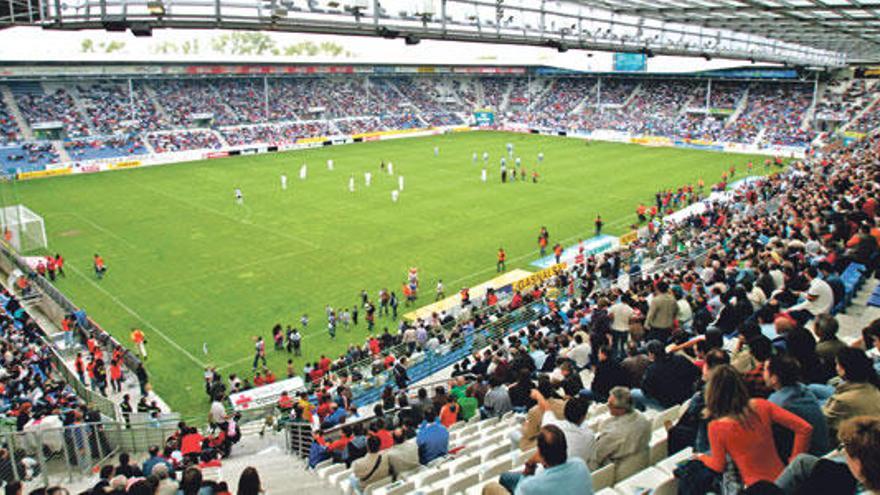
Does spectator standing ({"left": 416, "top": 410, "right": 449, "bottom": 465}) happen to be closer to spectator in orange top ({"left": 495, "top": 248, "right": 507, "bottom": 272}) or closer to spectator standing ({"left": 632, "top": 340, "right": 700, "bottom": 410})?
spectator standing ({"left": 632, "top": 340, "right": 700, "bottom": 410})

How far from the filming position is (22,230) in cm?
2886

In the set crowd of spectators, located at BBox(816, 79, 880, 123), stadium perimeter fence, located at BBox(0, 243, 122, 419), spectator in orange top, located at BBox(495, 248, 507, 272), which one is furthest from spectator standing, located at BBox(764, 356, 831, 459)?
crowd of spectators, located at BBox(816, 79, 880, 123)

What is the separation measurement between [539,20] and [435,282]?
37.5ft

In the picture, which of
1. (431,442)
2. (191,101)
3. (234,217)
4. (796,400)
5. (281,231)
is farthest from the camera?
(191,101)

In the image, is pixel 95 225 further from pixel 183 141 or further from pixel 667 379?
pixel 667 379

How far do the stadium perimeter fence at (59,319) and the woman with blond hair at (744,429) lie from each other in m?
13.7

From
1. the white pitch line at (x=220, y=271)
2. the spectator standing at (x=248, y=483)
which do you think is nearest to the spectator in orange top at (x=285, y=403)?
the spectator standing at (x=248, y=483)

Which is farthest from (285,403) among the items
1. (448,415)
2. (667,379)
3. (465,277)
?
(465,277)

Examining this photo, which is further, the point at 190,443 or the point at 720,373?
the point at 190,443

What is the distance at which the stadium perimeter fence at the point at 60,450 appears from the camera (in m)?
9.78

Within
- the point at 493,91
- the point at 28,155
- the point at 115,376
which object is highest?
the point at 493,91

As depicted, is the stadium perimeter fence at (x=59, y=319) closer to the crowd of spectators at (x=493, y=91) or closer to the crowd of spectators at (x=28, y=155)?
the crowd of spectators at (x=28, y=155)

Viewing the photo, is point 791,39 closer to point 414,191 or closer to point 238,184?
point 414,191

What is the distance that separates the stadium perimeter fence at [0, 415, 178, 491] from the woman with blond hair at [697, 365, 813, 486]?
9377 millimetres
